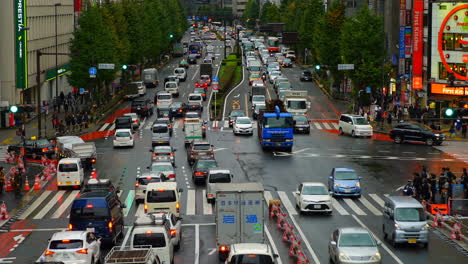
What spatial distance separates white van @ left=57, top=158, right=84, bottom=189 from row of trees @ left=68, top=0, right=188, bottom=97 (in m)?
43.5

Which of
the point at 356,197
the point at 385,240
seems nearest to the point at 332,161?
the point at 356,197

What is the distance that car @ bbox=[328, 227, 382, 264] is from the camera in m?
31.0

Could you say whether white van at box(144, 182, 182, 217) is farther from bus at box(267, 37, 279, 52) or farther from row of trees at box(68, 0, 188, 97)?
bus at box(267, 37, 279, 52)

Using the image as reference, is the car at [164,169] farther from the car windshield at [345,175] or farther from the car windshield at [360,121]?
the car windshield at [360,121]

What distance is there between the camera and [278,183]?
52.8 meters

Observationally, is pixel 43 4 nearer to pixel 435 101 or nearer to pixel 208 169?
pixel 435 101

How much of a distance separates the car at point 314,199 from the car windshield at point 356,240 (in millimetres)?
11391

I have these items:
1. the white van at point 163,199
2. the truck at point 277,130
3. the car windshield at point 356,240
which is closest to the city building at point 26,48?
the truck at point 277,130

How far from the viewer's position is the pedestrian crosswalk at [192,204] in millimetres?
44688

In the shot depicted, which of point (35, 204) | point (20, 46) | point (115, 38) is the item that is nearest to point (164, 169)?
point (35, 204)

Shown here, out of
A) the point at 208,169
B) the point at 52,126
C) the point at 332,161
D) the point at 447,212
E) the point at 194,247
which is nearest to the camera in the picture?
Result: the point at 194,247

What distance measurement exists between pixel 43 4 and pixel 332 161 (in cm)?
4999

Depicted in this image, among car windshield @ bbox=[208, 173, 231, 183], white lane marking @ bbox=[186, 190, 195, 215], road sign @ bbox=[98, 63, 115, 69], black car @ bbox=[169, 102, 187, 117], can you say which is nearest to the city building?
road sign @ bbox=[98, 63, 115, 69]

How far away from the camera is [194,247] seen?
3616cm
